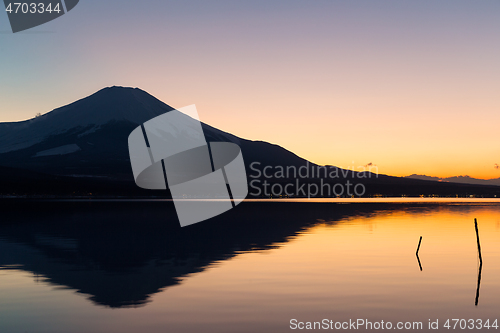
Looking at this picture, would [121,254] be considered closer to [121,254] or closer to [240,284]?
[121,254]

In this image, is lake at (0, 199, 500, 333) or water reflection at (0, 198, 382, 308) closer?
lake at (0, 199, 500, 333)

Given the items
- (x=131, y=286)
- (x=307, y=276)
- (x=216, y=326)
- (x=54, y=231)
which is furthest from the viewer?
(x=54, y=231)

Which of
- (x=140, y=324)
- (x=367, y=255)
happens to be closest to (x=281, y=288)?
(x=140, y=324)

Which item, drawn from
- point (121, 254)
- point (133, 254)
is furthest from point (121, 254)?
point (133, 254)

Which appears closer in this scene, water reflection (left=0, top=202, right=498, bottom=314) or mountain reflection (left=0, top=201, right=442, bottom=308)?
mountain reflection (left=0, top=201, right=442, bottom=308)

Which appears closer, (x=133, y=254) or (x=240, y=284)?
(x=240, y=284)

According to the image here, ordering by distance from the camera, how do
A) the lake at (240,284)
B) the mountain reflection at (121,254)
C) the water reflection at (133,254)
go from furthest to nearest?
the water reflection at (133,254)
the mountain reflection at (121,254)
the lake at (240,284)

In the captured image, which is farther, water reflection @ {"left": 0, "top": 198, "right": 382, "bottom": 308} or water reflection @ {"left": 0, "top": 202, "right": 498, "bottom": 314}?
water reflection @ {"left": 0, "top": 202, "right": 498, "bottom": 314}

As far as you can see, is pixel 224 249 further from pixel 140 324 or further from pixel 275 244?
pixel 140 324

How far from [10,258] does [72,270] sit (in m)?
7.19

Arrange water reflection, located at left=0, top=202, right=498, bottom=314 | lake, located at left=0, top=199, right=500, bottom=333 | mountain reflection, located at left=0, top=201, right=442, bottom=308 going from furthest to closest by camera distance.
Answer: water reflection, located at left=0, top=202, right=498, bottom=314 < mountain reflection, located at left=0, top=201, right=442, bottom=308 < lake, located at left=0, top=199, right=500, bottom=333

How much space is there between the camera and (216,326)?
17.2 metres

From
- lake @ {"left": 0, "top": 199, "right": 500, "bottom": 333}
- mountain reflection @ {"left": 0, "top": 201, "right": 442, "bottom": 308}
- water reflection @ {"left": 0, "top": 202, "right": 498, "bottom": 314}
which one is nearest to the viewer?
lake @ {"left": 0, "top": 199, "right": 500, "bottom": 333}

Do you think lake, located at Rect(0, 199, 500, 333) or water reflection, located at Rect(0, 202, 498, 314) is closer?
lake, located at Rect(0, 199, 500, 333)
